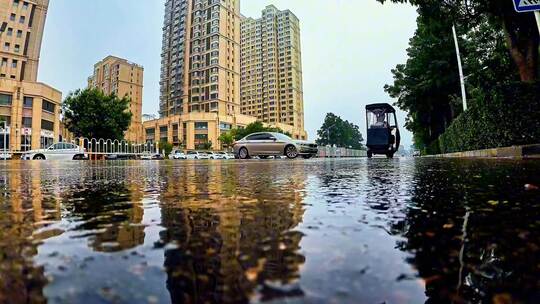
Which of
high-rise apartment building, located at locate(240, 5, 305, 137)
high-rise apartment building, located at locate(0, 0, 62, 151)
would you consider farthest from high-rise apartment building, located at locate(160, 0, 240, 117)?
high-rise apartment building, located at locate(0, 0, 62, 151)

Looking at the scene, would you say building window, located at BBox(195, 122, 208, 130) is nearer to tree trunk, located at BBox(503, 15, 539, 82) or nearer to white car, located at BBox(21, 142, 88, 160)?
white car, located at BBox(21, 142, 88, 160)

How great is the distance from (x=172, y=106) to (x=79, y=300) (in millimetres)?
116557

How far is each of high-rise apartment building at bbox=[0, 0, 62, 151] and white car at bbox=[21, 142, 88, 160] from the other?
59.2ft

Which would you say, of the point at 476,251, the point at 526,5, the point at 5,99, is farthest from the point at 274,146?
the point at 5,99

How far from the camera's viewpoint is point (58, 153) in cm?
2638

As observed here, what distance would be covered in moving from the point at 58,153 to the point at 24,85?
1051 inches

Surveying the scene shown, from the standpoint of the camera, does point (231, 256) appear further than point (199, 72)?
No

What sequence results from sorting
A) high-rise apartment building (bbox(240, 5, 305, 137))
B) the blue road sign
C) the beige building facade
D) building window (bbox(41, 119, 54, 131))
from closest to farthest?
the blue road sign → building window (bbox(41, 119, 54, 131)) → the beige building facade → high-rise apartment building (bbox(240, 5, 305, 137))

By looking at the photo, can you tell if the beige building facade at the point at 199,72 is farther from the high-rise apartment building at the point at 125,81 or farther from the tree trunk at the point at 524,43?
the tree trunk at the point at 524,43

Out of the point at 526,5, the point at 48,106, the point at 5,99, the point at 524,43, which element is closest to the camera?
the point at 526,5

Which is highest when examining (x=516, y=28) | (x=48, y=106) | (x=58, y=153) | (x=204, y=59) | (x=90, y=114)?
(x=204, y=59)

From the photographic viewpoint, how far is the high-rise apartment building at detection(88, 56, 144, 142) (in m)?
107

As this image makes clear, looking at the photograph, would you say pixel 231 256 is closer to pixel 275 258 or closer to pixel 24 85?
pixel 275 258

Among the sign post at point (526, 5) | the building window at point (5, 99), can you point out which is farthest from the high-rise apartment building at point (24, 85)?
the sign post at point (526, 5)
